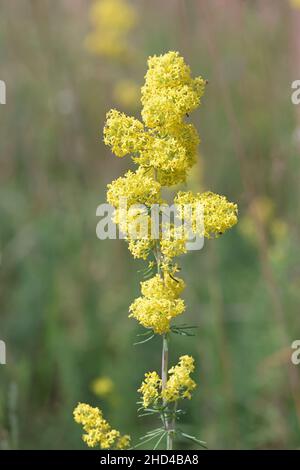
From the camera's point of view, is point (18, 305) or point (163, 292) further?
point (18, 305)

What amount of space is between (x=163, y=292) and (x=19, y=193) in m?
3.54

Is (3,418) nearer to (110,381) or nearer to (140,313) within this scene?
(110,381)

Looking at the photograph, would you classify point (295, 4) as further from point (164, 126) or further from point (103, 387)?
point (164, 126)

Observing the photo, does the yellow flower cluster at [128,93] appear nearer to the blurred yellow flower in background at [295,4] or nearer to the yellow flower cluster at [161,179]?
the blurred yellow flower in background at [295,4]

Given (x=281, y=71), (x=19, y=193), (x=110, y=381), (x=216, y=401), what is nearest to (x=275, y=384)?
(x=216, y=401)

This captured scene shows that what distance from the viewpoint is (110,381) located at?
3.87 meters

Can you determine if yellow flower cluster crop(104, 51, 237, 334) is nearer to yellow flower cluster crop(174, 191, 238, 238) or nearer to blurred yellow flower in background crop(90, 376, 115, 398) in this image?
yellow flower cluster crop(174, 191, 238, 238)

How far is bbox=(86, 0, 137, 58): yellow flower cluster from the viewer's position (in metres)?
5.99

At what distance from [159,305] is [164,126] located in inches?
19.4

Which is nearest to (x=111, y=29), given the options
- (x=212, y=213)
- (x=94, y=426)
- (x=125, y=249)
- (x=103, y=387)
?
(x=125, y=249)

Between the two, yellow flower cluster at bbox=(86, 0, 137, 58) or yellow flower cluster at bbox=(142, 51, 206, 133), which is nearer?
yellow flower cluster at bbox=(142, 51, 206, 133)

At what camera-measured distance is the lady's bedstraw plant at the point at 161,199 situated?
1.92 m

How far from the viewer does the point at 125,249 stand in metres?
5.20

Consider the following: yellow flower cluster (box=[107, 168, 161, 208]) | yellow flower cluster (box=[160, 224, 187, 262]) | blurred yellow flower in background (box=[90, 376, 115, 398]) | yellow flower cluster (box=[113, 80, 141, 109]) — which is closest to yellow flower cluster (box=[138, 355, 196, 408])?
yellow flower cluster (box=[160, 224, 187, 262])
